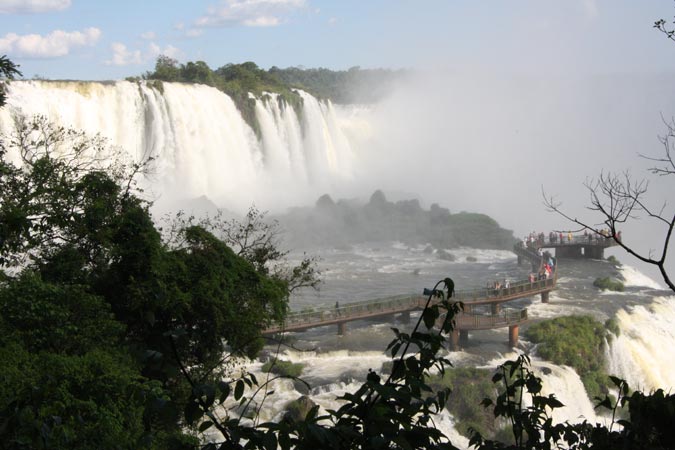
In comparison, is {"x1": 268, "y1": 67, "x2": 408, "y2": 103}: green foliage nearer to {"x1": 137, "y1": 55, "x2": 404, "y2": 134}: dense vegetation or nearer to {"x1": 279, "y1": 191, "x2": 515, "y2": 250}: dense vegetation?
{"x1": 137, "y1": 55, "x2": 404, "y2": 134}: dense vegetation

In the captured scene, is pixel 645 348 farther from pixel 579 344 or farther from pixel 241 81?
pixel 241 81

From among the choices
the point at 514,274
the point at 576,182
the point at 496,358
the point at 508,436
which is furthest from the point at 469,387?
the point at 576,182

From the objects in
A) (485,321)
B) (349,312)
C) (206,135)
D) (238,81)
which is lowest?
(485,321)

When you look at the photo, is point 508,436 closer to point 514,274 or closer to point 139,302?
point 139,302

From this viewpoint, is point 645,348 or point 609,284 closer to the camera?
point 645,348

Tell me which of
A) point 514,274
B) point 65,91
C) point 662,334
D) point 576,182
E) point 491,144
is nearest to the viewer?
point 662,334

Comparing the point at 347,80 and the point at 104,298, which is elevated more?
the point at 347,80

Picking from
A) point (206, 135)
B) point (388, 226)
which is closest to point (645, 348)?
point (388, 226)
